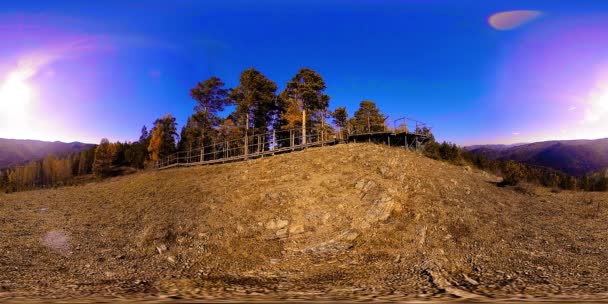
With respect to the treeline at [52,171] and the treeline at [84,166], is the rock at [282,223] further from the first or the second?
the treeline at [52,171]

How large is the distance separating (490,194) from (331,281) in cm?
1501

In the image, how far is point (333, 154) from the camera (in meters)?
25.1

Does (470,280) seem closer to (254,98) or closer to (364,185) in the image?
(364,185)

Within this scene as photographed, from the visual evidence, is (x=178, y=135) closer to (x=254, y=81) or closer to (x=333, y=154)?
(x=254, y=81)

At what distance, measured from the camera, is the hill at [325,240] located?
876 cm

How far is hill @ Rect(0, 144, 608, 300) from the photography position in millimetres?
8758

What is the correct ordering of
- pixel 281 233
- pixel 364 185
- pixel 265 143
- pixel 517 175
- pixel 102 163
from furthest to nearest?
pixel 102 163 < pixel 265 143 < pixel 517 175 < pixel 364 185 < pixel 281 233

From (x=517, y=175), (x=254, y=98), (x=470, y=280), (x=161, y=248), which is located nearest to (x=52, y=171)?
(x=254, y=98)

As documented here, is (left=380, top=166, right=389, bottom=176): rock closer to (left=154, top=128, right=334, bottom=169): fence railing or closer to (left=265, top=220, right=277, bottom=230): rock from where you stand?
(left=265, top=220, right=277, bottom=230): rock

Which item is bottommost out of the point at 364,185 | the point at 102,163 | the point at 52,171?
the point at 52,171

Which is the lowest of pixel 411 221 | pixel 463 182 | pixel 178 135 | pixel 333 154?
pixel 411 221

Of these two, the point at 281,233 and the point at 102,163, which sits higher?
the point at 102,163

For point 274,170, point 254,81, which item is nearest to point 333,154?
point 274,170

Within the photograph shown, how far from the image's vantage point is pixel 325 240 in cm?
1360
